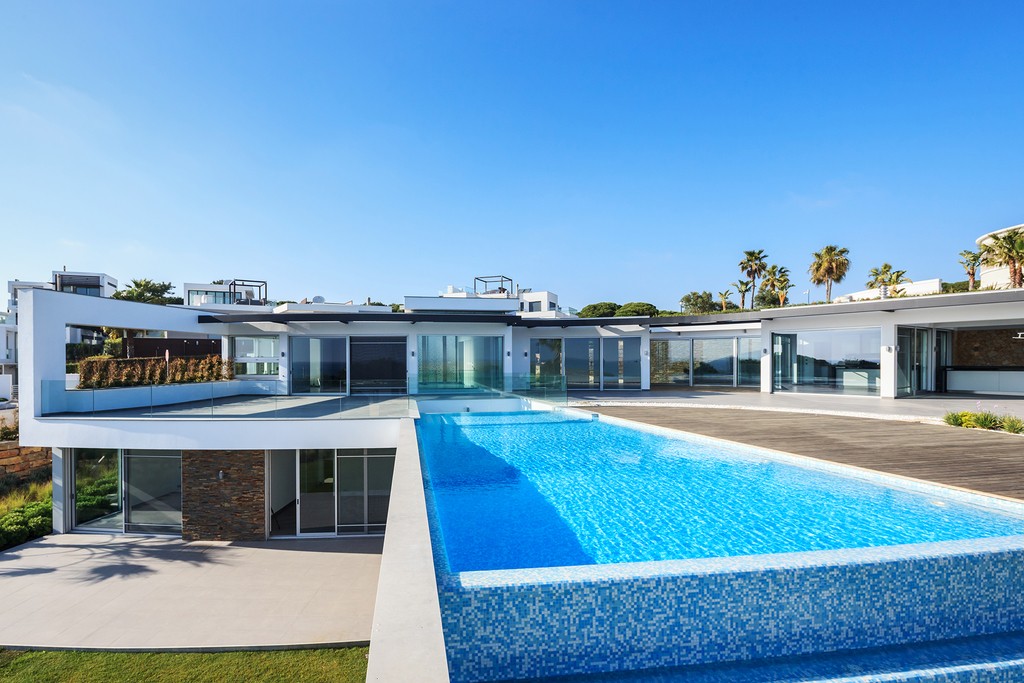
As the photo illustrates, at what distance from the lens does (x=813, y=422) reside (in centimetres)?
1312

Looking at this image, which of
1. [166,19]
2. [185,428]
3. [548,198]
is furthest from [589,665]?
[548,198]

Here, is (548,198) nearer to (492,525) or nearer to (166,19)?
(166,19)

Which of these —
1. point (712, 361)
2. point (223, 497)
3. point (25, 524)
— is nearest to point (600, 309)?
point (712, 361)

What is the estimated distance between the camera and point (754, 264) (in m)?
40.2

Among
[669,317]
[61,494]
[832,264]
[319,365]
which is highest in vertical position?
[832,264]

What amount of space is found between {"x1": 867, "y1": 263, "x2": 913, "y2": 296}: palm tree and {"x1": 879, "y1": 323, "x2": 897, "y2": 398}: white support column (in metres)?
24.6

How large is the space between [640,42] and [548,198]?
925 centimetres

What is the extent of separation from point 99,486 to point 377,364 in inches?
359

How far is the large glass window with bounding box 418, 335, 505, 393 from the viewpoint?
775 inches

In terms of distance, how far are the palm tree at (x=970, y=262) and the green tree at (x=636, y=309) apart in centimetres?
2507

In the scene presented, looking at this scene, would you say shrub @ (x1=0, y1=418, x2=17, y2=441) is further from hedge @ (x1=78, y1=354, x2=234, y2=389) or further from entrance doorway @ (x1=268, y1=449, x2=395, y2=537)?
entrance doorway @ (x1=268, y1=449, x2=395, y2=537)

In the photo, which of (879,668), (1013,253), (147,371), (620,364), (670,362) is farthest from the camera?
(670,362)

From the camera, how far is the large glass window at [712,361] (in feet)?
81.3

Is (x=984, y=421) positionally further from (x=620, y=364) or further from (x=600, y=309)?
(x=600, y=309)
